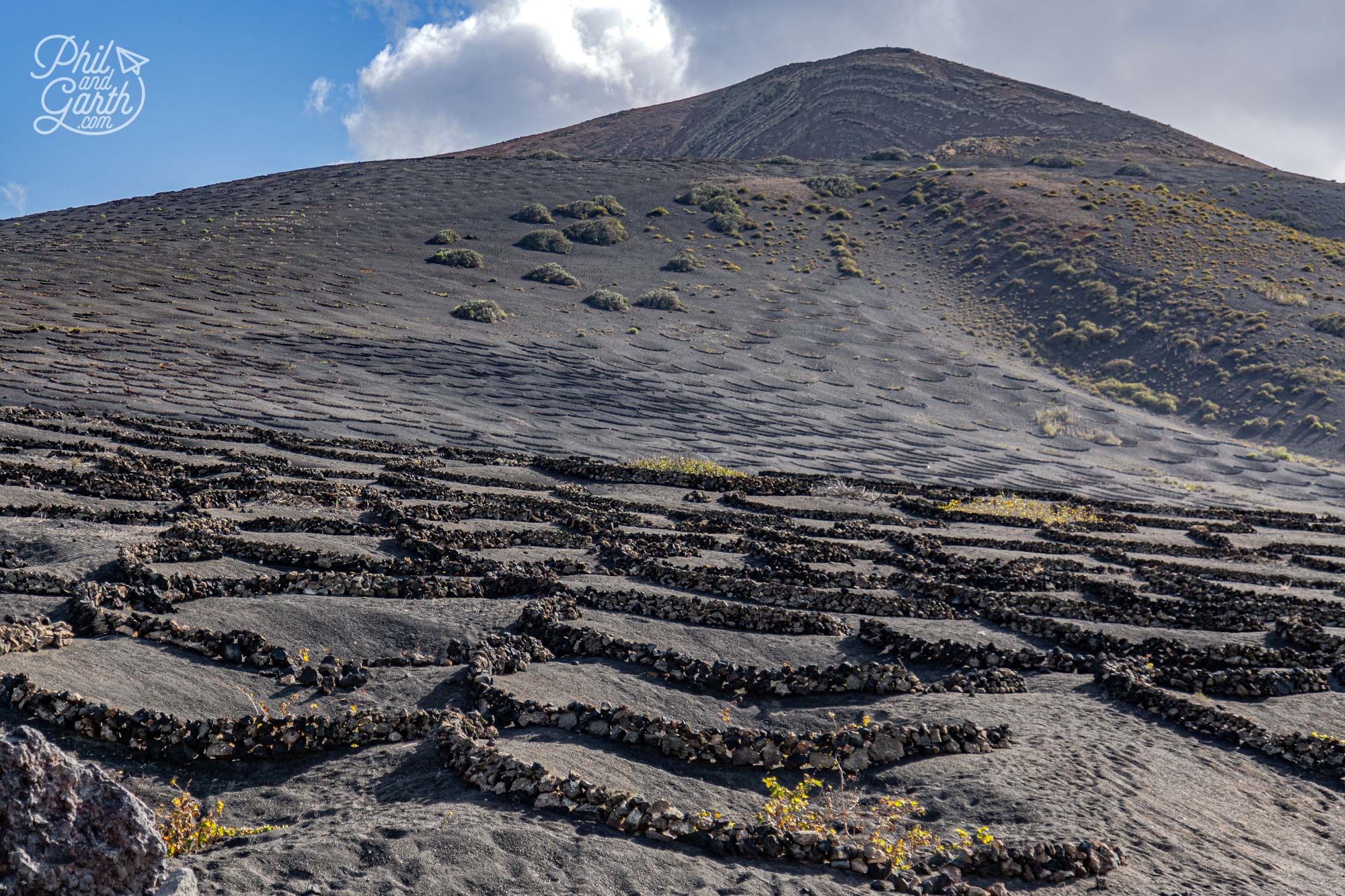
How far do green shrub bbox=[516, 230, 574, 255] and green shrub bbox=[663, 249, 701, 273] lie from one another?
5.86 metres

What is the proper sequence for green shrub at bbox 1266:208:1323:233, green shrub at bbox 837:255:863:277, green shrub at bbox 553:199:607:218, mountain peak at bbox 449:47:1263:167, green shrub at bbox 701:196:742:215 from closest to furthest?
green shrub at bbox 837:255:863:277
green shrub at bbox 553:199:607:218
green shrub at bbox 1266:208:1323:233
green shrub at bbox 701:196:742:215
mountain peak at bbox 449:47:1263:167

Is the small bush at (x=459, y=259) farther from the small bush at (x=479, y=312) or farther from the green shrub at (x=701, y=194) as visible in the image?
the green shrub at (x=701, y=194)

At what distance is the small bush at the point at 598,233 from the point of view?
59.7 m

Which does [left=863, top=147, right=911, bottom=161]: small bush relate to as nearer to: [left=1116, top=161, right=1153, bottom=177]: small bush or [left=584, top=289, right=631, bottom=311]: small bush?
[left=1116, top=161, right=1153, bottom=177]: small bush

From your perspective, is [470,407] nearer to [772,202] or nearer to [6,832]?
[6,832]

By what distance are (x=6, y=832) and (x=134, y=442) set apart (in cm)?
1781

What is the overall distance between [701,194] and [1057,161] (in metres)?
30.8

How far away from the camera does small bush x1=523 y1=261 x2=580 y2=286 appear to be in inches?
2023

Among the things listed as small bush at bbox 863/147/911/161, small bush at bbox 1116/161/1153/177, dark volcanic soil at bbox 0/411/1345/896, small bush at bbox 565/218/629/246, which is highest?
small bush at bbox 863/147/911/161

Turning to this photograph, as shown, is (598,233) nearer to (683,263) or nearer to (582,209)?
(582,209)

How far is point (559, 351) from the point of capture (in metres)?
39.0

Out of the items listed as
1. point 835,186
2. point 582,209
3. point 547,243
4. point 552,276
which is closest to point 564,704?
point 552,276

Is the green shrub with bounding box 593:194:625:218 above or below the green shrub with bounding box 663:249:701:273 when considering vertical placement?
above

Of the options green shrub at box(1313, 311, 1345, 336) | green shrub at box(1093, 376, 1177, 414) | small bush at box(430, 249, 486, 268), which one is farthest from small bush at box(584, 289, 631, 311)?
green shrub at box(1313, 311, 1345, 336)
